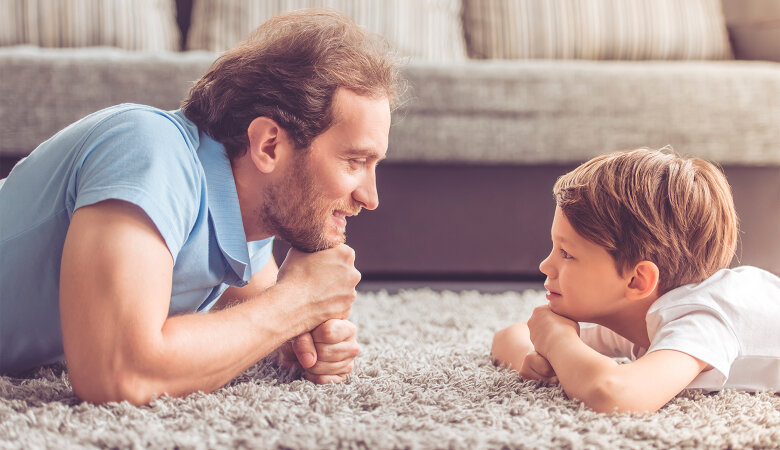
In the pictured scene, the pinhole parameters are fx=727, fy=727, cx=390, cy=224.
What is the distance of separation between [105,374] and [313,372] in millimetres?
290

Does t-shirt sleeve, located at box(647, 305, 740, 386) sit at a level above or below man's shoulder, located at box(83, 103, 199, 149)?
below

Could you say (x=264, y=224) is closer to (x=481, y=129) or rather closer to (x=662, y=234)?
(x=662, y=234)

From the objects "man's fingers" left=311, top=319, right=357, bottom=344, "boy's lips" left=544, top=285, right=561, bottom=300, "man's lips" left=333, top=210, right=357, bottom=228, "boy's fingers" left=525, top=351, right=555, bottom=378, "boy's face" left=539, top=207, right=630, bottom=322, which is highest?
"man's lips" left=333, top=210, right=357, bottom=228

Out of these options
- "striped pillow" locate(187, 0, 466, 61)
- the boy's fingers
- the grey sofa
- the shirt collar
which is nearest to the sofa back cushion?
the grey sofa

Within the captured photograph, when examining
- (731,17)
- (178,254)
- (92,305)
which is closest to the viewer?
(92,305)

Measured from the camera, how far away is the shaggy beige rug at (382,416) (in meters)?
0.74

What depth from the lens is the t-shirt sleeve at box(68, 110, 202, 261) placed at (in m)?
0.80

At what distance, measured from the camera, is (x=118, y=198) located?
0.79m

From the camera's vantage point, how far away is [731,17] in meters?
2.26

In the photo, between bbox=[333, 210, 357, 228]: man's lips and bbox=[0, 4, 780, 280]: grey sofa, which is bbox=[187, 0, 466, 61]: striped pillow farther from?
bbox=[333, 210, 357, 228]: man's lips

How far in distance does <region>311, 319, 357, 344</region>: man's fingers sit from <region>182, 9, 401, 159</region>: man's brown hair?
0.25m

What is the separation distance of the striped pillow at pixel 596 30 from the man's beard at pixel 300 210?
1305 mm

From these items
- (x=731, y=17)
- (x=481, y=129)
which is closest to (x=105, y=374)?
(x=481, y=129)

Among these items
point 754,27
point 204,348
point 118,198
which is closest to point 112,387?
point 204,348
